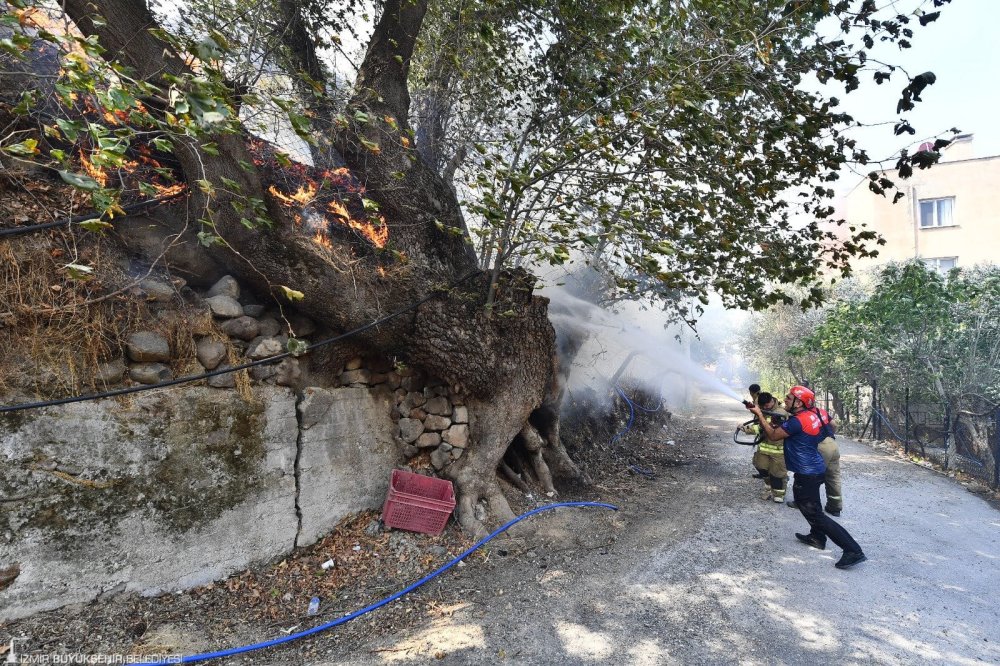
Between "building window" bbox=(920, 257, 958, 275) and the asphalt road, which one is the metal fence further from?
"building window" bbox=(920, 257, 958, 275)

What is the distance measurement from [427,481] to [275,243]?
2.86m

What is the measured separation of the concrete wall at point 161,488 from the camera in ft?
9.37

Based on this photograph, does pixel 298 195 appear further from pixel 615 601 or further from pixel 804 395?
pixel 804 395

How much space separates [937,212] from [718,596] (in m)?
21.4

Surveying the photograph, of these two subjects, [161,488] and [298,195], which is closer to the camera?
[161,488]

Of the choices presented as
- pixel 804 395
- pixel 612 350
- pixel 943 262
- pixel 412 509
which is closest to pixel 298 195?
pixel 412 509

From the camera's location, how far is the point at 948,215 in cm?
1681

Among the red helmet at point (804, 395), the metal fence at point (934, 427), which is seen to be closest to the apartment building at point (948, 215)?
the metal fence at point (934, 427)

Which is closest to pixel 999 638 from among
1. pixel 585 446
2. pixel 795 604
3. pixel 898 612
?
pixel 898 612

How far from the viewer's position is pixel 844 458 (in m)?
8.80

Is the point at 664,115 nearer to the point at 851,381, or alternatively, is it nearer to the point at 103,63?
the point at 103,63

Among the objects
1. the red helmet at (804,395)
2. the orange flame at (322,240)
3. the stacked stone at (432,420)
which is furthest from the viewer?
the stacked stone at (432,420)

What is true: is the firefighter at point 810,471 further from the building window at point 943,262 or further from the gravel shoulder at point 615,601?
the building window at point 943,262

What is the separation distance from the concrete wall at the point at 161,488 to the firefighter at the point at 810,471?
462 cm
